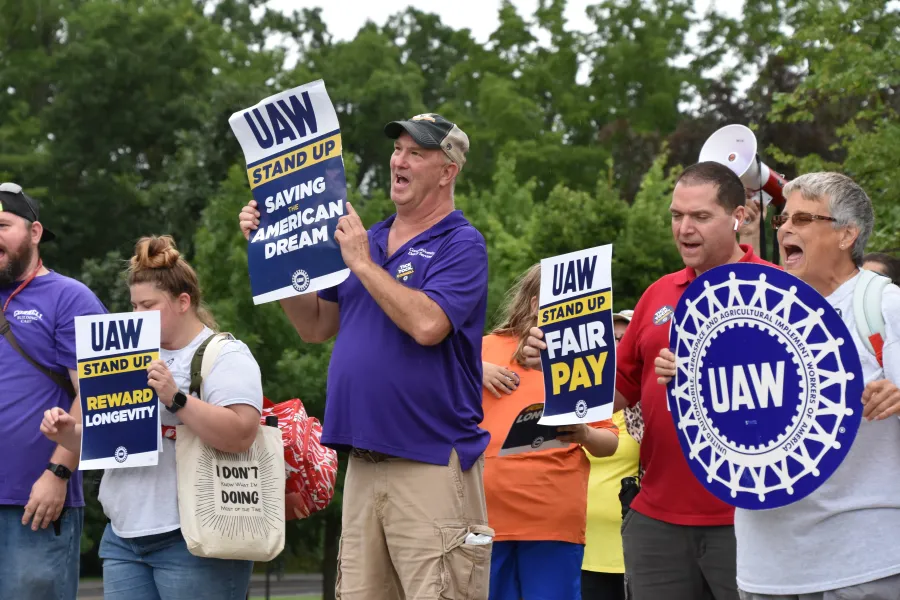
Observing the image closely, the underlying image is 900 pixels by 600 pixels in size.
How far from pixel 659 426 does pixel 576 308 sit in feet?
2.31

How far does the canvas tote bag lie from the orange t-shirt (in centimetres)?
123

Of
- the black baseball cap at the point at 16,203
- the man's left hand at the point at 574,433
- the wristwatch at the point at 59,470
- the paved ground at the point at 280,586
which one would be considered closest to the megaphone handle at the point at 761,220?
the man's left hand at the point at 574,433

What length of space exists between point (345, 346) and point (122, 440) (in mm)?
1086

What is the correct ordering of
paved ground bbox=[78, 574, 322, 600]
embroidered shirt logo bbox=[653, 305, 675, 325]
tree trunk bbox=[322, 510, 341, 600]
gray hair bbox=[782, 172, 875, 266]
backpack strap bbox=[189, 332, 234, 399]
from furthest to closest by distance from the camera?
1. paved ground bbox=[78, 574, 322, 600]
2. tree trunk bbox=[322, 510, 341, 600]
3. backpack strap bbox=[189, 332, 234, 399]
4. embroidered shirt logo bbox=[653, 305, 675, 325]
5. gray hair bbox=[782, 172, 875, 266]

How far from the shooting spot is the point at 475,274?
192 inches

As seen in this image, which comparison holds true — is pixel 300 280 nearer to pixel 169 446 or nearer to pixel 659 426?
pixel 169 446

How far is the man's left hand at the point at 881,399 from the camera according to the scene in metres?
4.03

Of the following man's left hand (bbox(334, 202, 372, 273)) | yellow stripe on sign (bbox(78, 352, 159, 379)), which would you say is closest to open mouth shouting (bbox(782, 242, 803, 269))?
man's left hand (bbox(334, 202, 372, 273))

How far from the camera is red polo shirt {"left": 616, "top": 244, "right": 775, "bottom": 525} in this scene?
16.8ft

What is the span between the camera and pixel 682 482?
16.9ft

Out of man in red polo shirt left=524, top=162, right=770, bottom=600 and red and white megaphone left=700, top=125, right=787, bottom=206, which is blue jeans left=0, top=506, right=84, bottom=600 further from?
red and white megaphone left=700, top=125, right=787, bottom=206

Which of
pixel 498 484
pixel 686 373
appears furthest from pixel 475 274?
pixel 498 484

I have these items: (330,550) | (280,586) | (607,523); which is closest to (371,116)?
(280,586)

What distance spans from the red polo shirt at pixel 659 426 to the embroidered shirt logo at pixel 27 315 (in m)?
2.60
